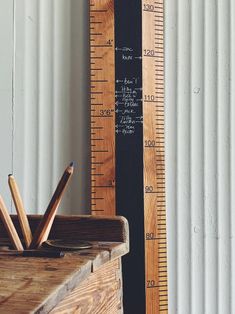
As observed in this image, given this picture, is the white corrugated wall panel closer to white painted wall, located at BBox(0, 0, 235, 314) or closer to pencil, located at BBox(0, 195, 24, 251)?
white painted wall, located at BBox(0, 0, 235, 314)

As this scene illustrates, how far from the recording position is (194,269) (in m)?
1.34

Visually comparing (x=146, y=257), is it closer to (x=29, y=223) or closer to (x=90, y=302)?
(x=29, y=223)

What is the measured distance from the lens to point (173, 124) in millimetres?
1359

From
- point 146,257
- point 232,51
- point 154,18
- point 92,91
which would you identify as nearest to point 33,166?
point 92,91

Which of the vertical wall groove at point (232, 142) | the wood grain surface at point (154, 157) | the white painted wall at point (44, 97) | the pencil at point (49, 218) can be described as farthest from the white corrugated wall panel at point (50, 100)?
the pencil at point (49, 218)

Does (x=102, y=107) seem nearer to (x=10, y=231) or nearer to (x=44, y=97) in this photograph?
(x=44, y=97)

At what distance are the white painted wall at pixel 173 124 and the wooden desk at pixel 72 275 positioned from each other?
471mm

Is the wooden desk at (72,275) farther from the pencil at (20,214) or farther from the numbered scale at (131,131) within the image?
the numbered scale at (131,131)

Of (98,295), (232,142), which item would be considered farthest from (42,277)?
(232,142)

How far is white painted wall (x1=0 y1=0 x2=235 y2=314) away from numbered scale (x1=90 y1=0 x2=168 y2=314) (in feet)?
0.17

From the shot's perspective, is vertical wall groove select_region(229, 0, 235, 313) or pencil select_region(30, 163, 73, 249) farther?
vertical wall groove select_region(229, 0, 235, 313)

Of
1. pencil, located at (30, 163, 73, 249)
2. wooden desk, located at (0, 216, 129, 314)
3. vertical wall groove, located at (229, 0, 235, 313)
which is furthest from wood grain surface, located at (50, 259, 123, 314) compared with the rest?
vertical wall groove, located at (229, 0, 235, 313)

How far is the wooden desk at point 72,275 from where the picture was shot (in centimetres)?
47

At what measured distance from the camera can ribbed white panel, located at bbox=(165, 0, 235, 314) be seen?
4.39 ft
